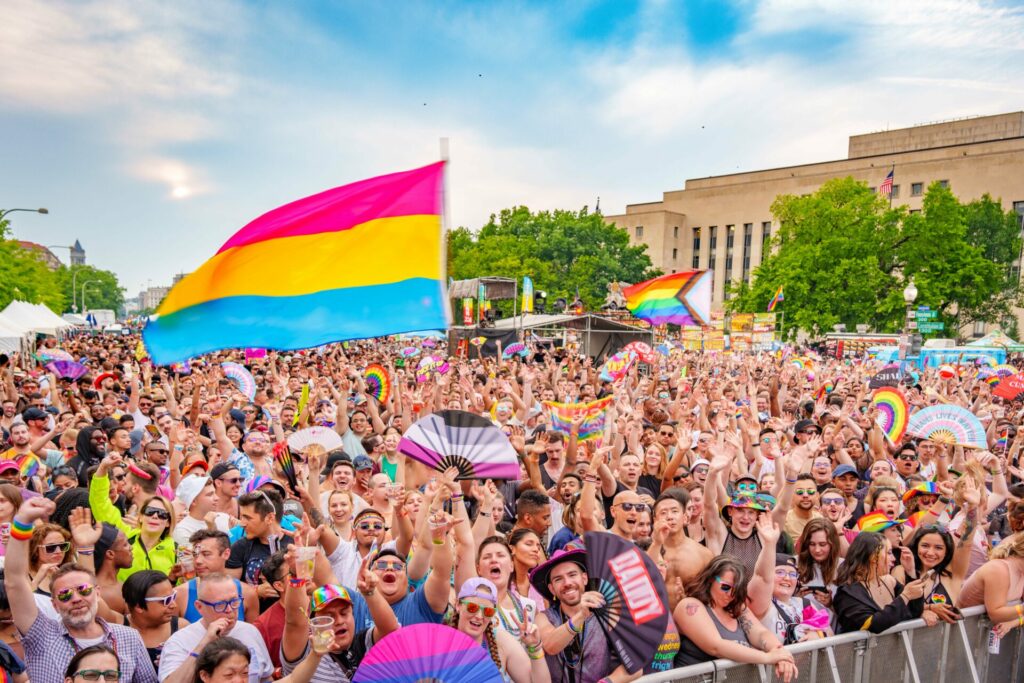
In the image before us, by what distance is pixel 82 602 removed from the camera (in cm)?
357

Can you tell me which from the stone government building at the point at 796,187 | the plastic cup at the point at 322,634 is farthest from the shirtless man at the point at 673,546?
the stone government building at the point at 796,187

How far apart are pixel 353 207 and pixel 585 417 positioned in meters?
3.74

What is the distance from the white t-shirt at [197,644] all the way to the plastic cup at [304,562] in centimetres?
45

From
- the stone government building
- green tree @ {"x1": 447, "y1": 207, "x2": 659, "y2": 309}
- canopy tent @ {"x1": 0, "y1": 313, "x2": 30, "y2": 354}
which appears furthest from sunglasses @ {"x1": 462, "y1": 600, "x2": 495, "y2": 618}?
the stone government building

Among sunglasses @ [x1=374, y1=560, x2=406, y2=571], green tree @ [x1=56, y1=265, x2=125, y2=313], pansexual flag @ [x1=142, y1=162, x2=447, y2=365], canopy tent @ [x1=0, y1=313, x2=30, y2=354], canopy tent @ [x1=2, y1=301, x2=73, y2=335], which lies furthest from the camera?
green tree @ [x1=56, y1=265, x2=125, y2=313]

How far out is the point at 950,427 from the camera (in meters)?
7.99

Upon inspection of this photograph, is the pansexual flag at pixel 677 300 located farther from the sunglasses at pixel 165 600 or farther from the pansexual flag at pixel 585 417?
the sunglasses at pixel 165 600

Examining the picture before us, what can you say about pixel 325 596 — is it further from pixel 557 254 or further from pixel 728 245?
pixel 728 245

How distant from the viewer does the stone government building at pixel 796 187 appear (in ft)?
225

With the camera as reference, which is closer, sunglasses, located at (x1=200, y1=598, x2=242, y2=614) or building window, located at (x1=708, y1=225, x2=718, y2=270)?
sunglasses, located at (x1=200, y1=598, x2=242, y2=614)

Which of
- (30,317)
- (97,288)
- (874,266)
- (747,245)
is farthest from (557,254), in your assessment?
(97,288)

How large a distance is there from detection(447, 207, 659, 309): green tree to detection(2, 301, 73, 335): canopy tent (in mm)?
34516

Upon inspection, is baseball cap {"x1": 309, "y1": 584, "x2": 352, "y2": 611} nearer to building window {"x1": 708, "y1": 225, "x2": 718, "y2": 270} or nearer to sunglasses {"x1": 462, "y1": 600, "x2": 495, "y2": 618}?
sunglasses {"x1": 462, "y1": 600, "x2": 495, "y2": 618}

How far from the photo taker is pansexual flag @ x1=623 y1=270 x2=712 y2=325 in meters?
18.7
